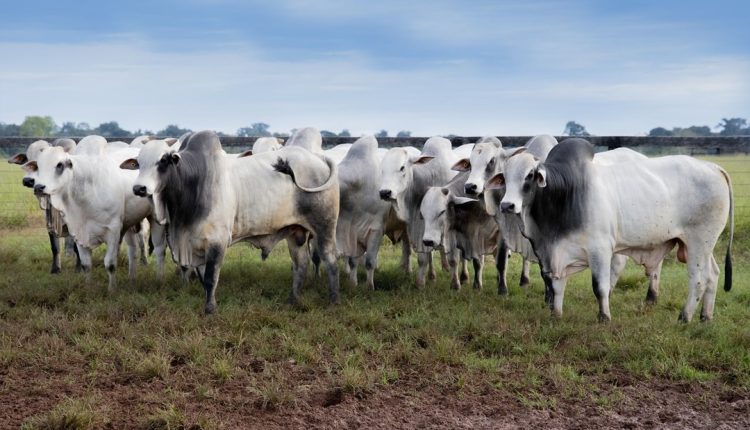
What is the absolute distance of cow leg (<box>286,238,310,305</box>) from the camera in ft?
26.0

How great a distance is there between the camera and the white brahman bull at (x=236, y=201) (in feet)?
23.7

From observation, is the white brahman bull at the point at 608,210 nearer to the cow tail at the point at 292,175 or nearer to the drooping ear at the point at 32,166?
the cow tail at the point at 292,175

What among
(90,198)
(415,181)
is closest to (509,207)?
(415,181)

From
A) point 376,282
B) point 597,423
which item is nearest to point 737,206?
point 376,282

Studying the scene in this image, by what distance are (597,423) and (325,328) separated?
2.59 m

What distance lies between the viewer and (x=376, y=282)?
895 cm

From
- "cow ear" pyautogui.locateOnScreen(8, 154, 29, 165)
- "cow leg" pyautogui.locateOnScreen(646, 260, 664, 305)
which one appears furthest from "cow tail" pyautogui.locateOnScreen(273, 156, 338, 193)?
"cow ear" pyautogui.locateOnScreen(8, 154, 29, 165)

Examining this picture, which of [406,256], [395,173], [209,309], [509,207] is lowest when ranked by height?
[209,309]

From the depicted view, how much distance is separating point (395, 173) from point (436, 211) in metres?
0.62

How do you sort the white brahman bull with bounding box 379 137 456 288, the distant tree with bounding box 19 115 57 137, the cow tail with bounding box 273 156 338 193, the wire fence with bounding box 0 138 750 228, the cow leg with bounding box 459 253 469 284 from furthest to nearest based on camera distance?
the distant tree with bounding box 19 115 57 137 < the wire fence with bounding box 0 138 750 228 < the cow leg with bounding box 459 253 469 284 < the white brahman bull with bounding box 379 137 456 288 < the cow tail with bounding box 273 156 338 193

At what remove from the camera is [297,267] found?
800 cm

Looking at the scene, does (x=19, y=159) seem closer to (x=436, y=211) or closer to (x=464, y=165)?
(x=436, y=211)

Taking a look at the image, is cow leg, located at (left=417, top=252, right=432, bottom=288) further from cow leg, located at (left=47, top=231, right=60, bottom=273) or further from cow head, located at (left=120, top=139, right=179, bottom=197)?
cow leg, located at (left=47, top=231, right=60, bottom=273)

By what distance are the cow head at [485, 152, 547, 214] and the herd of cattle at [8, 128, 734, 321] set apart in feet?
0.04
